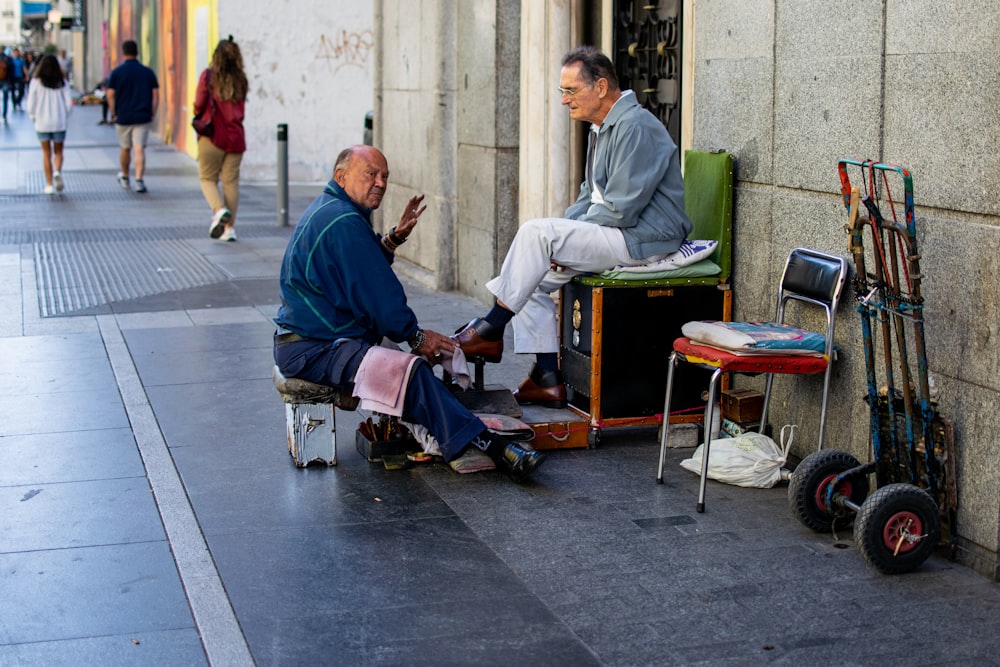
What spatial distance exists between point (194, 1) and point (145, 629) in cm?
2028

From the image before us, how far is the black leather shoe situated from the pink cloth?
48cm

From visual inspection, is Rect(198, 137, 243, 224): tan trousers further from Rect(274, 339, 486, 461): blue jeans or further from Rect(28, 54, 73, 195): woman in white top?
Rect(274, 339, 486, 461): blue jeans

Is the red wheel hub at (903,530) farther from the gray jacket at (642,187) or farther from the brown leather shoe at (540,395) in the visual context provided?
the brown leather shoe at (540,395)

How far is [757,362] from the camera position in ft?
16.9

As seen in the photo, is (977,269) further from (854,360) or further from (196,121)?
(196,121)

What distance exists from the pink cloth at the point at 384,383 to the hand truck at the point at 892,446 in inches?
64.1

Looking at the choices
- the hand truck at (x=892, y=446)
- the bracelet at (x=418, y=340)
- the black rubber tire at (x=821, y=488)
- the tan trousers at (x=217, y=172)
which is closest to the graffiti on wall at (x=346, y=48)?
the tan trousers at (x=217, y=172)

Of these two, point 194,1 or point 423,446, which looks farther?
point 194,1

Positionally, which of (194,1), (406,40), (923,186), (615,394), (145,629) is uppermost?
(194,1)

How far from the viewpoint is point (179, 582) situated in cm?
442

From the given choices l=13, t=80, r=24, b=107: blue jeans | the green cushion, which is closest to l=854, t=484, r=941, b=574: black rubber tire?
the green cushion

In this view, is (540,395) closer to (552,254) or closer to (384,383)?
(552,254)

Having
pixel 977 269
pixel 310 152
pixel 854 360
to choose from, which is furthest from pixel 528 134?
pixel 310 152

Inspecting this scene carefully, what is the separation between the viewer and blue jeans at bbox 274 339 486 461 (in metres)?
5.50
